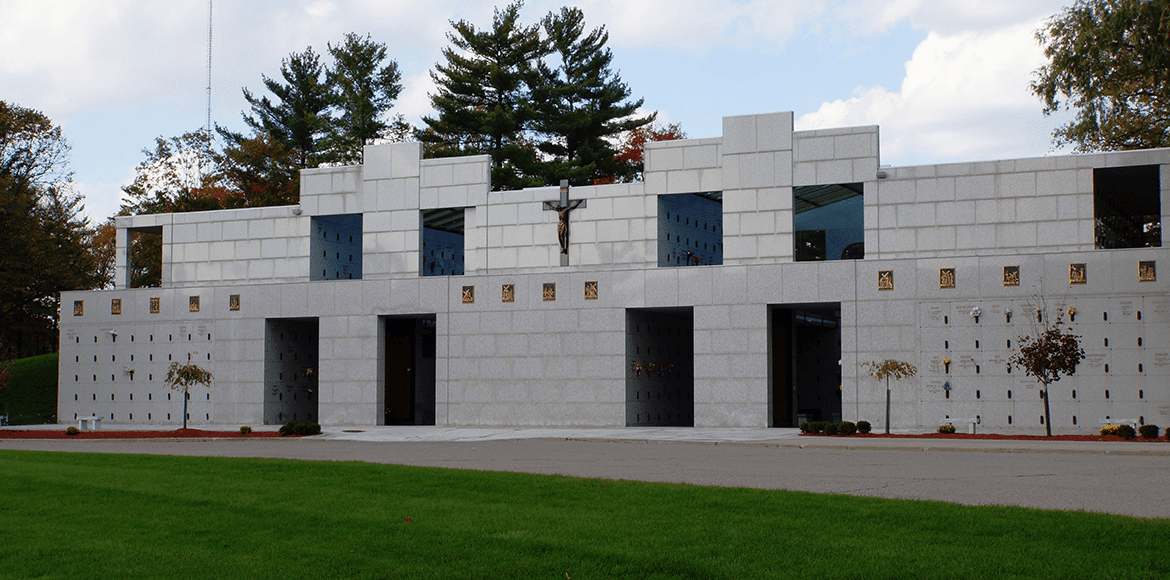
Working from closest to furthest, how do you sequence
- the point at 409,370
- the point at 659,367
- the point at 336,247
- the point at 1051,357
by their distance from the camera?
1. the point at 1051,357
2. the point at 659,367
3. the point at 336,247
4. the point at 409,370

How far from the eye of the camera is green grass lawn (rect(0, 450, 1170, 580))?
9.86m

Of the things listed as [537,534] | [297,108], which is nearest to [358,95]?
[297,108]

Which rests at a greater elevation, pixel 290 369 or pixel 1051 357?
pixel 1051 357

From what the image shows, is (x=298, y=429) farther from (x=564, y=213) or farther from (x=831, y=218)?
(x=831, y=218)

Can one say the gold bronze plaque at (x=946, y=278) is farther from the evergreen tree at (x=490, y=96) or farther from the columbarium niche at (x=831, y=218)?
the evergreen tree at (x=490, y=96)

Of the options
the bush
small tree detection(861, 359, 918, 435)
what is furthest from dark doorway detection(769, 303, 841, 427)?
the bush

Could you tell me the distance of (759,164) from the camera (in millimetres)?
40656

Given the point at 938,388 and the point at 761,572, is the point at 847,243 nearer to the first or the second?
the point at 938,388

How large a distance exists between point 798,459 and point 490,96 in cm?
4543

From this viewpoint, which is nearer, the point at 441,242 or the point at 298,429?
the point at 298,429

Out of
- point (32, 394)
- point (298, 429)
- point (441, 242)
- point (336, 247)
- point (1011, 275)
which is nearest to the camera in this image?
point (298, 429)

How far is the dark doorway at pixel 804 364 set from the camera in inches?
1697

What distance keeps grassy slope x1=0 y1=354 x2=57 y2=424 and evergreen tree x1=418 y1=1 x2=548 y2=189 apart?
25.0 m

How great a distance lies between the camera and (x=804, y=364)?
48.3 meters
